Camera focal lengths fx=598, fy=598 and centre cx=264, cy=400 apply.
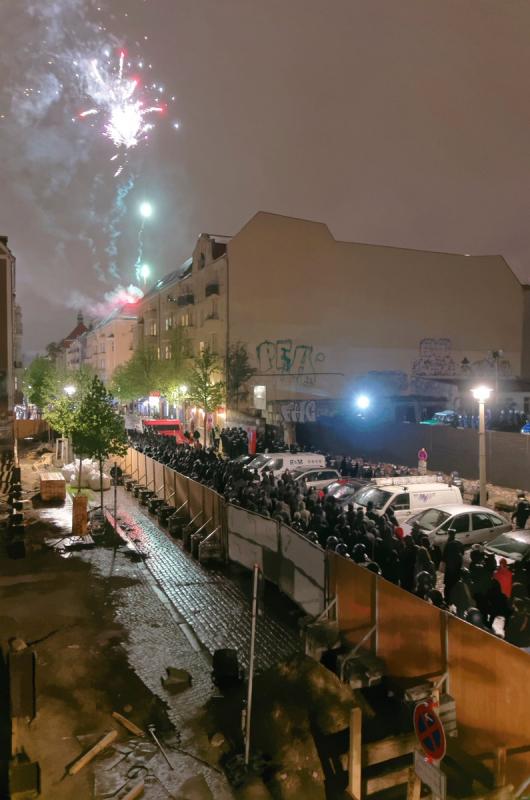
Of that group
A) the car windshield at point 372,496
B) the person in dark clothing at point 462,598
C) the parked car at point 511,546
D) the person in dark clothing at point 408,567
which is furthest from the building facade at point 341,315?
the person in dark clothing at point 462,598

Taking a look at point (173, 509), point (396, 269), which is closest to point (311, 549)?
point (173, 509)

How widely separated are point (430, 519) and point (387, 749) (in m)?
8.72

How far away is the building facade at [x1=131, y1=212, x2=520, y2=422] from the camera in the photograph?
138 ft

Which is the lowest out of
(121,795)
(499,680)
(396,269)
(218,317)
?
(121,795)

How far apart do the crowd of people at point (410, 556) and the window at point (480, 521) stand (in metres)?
0.89

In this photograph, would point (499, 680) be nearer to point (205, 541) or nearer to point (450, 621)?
point (450, 621)

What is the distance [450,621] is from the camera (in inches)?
277

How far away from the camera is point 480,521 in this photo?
14586 mm

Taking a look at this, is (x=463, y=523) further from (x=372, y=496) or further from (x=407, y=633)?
(x=407, y=633)

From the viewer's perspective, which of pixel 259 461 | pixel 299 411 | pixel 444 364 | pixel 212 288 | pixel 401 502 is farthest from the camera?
pixel 444 364

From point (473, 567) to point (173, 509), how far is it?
1108cm

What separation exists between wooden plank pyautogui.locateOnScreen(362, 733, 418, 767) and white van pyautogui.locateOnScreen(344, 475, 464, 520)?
8.91m

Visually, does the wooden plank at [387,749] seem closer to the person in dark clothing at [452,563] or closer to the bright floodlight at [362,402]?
the person in dark clothing at [452,563]

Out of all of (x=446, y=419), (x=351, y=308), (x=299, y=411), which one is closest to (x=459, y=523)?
(x=446, y=419)
